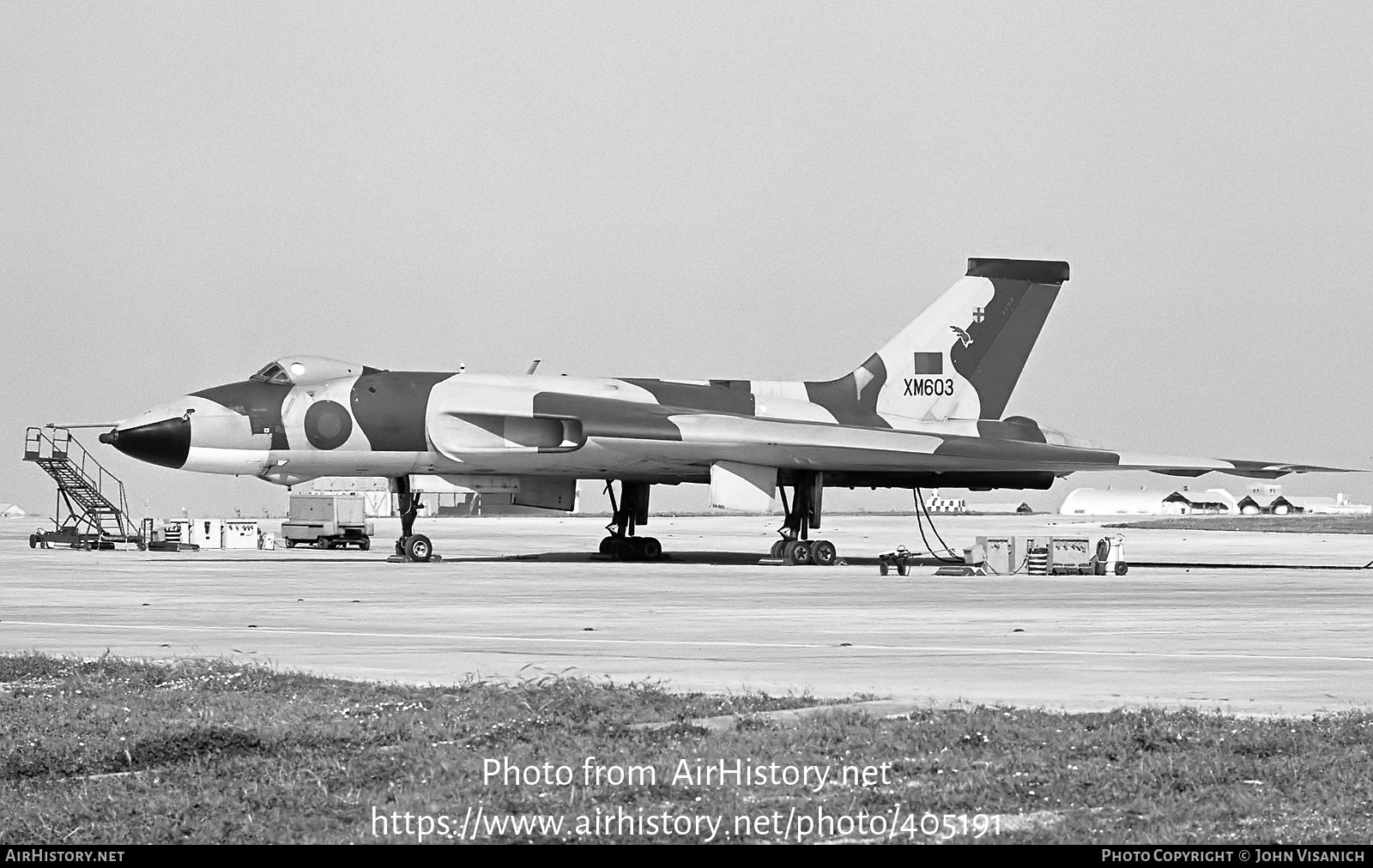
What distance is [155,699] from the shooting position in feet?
33.7

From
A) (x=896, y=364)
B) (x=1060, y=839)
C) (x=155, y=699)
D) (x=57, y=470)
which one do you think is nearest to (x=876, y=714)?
(x=1060, y=839)

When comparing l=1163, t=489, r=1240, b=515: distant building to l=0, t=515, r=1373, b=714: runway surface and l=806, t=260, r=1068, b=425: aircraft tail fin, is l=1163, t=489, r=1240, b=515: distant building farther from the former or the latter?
l=0, t=515, r=1373, b=714: runway surface

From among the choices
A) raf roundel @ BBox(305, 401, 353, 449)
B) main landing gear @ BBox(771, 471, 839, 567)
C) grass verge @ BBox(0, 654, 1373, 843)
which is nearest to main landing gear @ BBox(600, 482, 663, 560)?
main landing gear @ BBox(771, 471, 839, 567)

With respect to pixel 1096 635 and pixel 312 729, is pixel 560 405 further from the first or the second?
pixel 312 729

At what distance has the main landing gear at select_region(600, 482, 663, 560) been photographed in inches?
1403

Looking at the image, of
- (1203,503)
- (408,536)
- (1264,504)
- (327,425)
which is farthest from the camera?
(1264,504)

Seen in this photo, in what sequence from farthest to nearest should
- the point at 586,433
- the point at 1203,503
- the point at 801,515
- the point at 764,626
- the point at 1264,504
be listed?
the point at 1264,504
the point at 1203,503
the point at 801,515
the point at 586,433
the point at 764,626

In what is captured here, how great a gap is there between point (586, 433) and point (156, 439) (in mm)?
7933

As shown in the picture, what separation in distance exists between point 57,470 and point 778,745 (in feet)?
131

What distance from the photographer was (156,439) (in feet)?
97.9

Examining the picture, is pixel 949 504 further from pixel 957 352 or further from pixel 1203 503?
pixel 957 352

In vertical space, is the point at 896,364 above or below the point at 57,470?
above

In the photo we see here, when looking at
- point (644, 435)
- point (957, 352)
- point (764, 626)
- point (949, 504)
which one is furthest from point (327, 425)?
point (949, 504)

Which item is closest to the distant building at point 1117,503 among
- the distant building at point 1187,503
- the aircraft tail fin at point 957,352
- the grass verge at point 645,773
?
the distant building at point 1187,503
